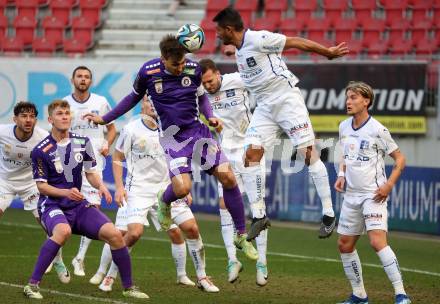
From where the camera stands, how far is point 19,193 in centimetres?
1432

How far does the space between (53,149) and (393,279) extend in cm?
403

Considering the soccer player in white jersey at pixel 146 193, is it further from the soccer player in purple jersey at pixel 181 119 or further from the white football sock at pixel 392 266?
the white football sock at pixel 392 266

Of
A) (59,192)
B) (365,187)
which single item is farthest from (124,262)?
(365,187)

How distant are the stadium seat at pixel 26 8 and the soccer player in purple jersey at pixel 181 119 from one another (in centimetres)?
1578

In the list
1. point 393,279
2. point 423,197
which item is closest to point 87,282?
point 393,279

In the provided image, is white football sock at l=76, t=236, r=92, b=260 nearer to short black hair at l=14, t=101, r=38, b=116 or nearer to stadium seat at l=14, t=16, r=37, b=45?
short black hair at l=14, t=101, r=38, b=116

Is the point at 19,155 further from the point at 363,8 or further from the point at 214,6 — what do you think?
the point at 214,6

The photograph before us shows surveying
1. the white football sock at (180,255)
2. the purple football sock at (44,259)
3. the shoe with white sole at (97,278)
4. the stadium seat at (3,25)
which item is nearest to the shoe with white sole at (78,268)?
the shoe with white sole at (97,278)

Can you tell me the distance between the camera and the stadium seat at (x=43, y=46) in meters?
25.7

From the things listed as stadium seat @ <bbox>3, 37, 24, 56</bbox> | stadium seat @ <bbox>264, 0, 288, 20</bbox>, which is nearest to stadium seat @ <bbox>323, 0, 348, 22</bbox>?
stadium seat @ <bbox>264, 0, 288, 20</bbox>

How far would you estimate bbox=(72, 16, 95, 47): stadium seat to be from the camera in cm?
2608

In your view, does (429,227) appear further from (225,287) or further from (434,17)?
(225,287)

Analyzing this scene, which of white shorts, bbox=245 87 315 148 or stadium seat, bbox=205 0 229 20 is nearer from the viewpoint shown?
white shorts, bbox=245 87 315 148

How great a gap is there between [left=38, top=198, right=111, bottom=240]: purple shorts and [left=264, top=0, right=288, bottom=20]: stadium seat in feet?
45.5
